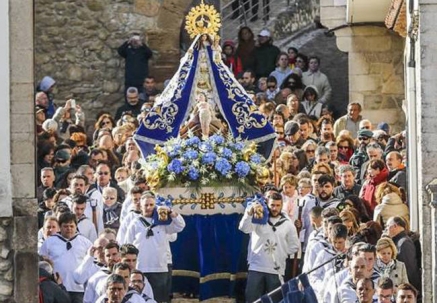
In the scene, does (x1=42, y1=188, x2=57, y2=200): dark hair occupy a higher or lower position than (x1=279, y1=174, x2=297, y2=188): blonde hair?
lower

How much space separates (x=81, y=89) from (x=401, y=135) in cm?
924

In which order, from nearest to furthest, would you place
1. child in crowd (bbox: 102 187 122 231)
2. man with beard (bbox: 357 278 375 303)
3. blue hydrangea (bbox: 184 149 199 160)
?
man with beard (bbox: 357 278 375 303), blue hydrangea (bbox: 184 149 199 160), child in crowd (bbox: 102 187 122 231)

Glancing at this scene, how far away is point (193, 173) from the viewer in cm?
2645

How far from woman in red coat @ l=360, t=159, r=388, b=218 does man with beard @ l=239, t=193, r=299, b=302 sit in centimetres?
152

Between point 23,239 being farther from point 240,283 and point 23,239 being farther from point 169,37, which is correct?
point 169,37

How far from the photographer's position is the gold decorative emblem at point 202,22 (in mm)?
27672

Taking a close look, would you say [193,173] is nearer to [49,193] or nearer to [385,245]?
[49,193]

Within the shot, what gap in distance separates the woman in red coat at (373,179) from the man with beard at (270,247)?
1.52 m

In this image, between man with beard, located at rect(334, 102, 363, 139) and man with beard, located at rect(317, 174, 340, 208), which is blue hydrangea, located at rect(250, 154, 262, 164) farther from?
man with beard, located at rect(334, 102, 363, 139)

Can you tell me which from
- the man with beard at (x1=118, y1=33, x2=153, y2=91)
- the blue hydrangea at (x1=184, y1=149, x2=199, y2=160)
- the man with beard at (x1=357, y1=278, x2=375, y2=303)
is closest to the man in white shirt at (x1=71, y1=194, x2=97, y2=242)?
the blue hydrangea at (x1=184, y1=149, x2=199, y2=160)

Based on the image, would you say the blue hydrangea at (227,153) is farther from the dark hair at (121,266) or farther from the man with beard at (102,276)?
the dark hair at (121,266)

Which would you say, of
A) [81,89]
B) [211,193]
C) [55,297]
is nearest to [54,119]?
[81,89]

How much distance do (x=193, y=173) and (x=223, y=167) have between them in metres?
0.34

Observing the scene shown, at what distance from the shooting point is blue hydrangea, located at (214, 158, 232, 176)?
→ 2650 cm
